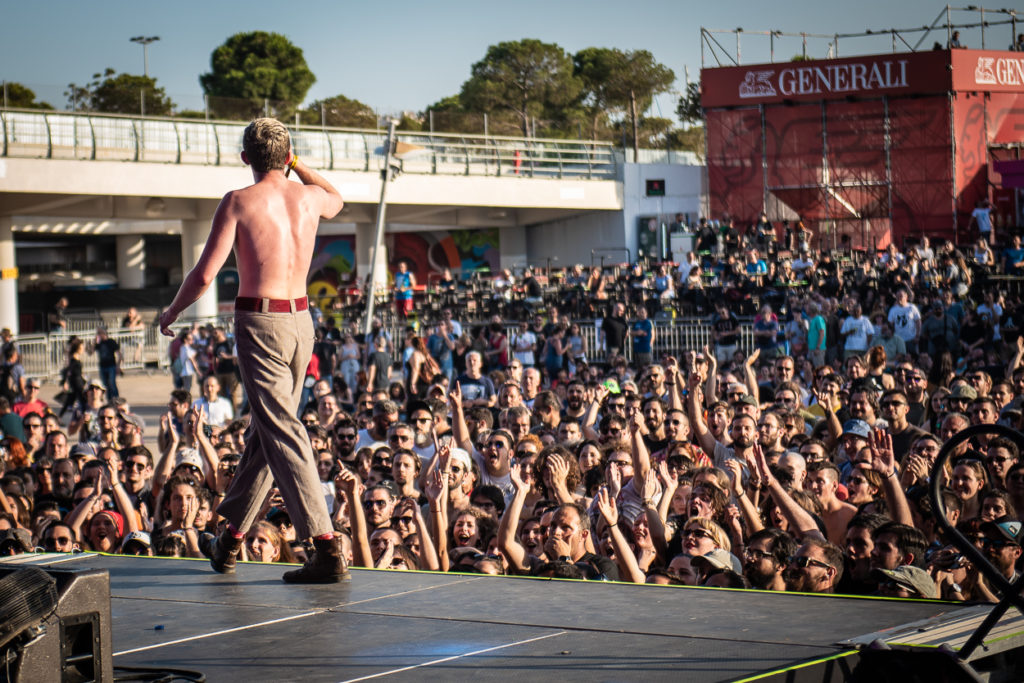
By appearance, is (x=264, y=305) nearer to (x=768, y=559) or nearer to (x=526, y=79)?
(x=768, y=559)

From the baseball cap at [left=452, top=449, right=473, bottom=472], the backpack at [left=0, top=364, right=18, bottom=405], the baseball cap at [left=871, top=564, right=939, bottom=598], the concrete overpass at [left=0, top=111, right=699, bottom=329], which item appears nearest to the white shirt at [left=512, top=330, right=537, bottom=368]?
the backpack at [left=0, top=364, right=18, bottom=405]

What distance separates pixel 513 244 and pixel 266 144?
3693 centimetres

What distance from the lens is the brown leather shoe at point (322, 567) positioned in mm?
4688

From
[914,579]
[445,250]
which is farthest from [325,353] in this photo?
[445,250]

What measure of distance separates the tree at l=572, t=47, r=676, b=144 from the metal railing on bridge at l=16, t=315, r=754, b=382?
33.5 m

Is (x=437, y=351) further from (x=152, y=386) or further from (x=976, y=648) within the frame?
(x=976, y=648)

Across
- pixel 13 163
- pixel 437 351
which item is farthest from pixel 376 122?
pixel 437 351

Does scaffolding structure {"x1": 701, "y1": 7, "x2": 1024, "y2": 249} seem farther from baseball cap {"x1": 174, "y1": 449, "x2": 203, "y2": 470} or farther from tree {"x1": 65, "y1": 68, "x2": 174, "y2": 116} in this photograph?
baseball cap {"x1": 174, "y1": 449, "x2": 203, "y2": 470}

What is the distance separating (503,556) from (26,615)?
3.42 meters

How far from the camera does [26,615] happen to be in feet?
9.39

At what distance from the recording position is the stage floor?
135 inches

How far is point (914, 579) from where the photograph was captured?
199 inches

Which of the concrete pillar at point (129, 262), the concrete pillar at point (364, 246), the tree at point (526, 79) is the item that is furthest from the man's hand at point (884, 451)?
the tree at point (526, 79)

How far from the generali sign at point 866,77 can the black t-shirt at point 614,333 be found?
59.9 ft
